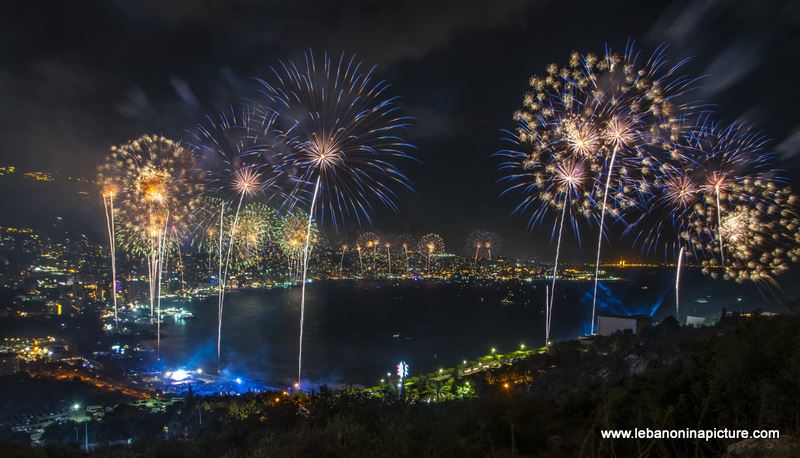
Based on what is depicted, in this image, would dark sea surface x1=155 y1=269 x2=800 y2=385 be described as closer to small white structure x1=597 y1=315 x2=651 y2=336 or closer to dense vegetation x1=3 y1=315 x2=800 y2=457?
small white structure x1=597 y1=315 x2=651 y2=336

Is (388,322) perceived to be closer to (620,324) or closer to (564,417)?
(620,324)

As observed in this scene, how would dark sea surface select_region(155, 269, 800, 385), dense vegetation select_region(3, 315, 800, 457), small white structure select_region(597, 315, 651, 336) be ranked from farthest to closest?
dark sea surface select_region(155, 269, 800, 385) < small white structure select_region(597, 315, 651, 336) < dense vegetation select_region(3, 315, 800, 457)

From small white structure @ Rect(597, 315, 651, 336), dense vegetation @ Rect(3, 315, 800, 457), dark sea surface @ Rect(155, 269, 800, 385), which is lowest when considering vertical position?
dark sea surface @ Rect(155, 269, 800, 385)

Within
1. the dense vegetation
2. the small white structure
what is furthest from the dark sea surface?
the dense vegetation

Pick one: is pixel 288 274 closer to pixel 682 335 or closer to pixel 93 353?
pixel 93 353

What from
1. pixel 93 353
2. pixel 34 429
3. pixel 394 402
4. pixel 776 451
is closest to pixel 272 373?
pixel 93 353

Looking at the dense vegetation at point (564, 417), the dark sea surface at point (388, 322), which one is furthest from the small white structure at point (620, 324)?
the dense vegetation at point (564, 417)

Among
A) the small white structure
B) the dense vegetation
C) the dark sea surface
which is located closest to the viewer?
the dense vegetation
